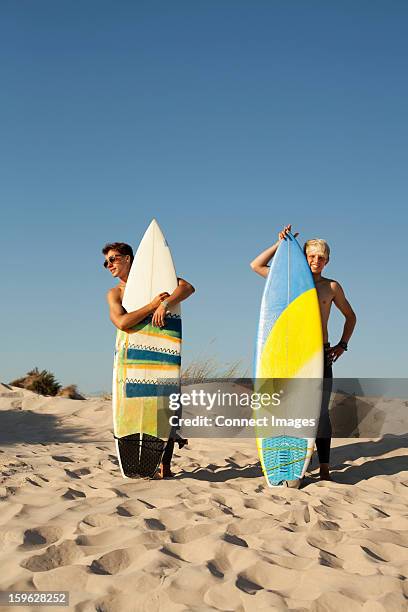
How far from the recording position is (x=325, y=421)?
15.7ft

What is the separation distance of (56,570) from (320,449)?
264cm

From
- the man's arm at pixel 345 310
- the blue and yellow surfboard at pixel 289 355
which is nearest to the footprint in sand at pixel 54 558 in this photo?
the blue and yellow surfboard at pixel 289 355

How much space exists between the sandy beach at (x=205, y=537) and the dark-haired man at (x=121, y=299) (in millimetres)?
873

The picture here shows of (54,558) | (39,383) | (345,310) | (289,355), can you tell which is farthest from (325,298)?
(39,383)

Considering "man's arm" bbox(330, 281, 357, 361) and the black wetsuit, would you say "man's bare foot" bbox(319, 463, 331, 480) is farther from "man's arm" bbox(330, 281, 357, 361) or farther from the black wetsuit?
"man's arm" bbox(330, 281, 357, 361)

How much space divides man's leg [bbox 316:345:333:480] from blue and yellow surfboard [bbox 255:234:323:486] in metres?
0.07

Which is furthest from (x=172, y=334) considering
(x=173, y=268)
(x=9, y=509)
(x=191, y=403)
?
(x=191, y=403)

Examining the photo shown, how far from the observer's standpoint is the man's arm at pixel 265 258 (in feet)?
16.7

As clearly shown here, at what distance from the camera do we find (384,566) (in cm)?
283

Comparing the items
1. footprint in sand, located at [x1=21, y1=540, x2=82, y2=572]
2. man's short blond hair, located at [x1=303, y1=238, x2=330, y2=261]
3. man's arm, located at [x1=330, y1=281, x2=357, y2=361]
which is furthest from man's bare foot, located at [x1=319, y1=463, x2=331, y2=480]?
footprint in sand, located at [x1=21, y1=540, x2=82, y2=572]

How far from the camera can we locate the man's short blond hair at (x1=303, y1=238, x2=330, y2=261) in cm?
504

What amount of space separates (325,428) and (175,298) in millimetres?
1508

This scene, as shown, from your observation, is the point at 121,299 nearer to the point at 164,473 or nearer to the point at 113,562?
the point at 164,473

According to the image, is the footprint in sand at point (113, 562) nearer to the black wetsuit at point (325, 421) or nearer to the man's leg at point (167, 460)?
the man's leg at point (167, 460)
